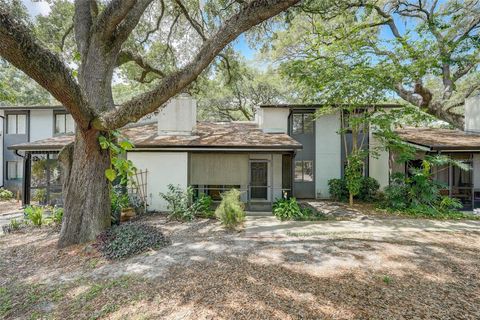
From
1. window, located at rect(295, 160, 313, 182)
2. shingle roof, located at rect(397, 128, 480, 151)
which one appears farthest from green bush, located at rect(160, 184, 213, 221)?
shingle roof, located at rect(397, 128, 480, 151)

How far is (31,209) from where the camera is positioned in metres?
7.70

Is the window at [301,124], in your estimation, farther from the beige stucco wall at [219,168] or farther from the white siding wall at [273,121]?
the beige stucco wall at [219,168]

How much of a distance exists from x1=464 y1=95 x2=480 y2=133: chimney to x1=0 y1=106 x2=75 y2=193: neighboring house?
76.9ft

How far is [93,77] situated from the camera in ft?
20.4

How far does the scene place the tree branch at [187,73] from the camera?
15.2ft

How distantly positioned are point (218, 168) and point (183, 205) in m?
2.79

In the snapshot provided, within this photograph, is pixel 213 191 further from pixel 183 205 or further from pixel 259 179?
pixel 183 205

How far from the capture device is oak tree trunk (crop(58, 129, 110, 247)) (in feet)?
18.7

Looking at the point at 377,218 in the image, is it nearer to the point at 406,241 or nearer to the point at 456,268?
the point at 406,241

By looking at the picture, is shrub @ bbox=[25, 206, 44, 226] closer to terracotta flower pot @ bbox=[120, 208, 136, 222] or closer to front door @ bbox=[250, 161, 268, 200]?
terracotta flower pot @ bbox=[120, 208, 136, 222]

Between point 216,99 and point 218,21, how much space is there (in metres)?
12.1

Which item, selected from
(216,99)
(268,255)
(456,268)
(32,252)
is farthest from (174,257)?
(216,99)

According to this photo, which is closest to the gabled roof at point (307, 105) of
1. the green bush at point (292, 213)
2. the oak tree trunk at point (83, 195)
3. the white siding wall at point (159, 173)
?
the green bush at point (292, 213)

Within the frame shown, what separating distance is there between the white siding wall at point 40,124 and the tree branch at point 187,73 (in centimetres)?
1333
